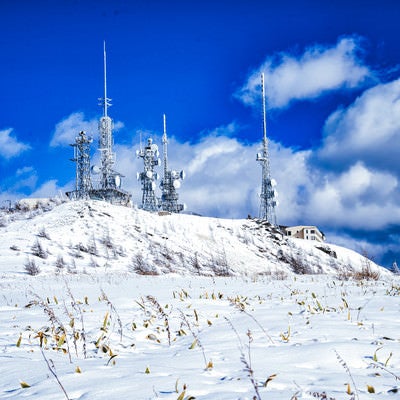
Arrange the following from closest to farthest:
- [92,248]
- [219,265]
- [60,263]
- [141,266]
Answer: [60,263], [141,266], [92,248], [219,265]

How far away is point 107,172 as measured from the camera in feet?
143

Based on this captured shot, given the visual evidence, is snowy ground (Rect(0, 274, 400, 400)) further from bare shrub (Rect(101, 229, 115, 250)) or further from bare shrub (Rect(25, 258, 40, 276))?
bare shrub (Rect(101, 229, 115, 250))

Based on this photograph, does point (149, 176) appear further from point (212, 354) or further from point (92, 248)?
point (212, 354)

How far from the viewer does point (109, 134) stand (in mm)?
44781

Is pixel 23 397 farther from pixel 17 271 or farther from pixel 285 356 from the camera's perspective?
pixel 17 271

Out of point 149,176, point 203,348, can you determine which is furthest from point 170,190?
point 203,348

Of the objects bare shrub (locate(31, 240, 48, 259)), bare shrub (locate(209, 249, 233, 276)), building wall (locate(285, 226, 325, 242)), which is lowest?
bare shrub (locate(209, 249, 233, 276))

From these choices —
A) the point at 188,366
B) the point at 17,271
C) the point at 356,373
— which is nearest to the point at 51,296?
the point at 188,366

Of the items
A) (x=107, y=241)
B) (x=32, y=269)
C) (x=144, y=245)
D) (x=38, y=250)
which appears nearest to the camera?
(x=32, y=269)

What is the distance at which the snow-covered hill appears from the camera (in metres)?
22.9

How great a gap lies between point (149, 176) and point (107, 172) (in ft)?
24.5

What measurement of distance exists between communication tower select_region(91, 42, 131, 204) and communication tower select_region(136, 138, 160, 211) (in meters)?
5.67

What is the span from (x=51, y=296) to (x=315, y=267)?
1054 inches

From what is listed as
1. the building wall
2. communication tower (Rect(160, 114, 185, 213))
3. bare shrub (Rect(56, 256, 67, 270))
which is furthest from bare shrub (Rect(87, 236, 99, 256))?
the building wall
